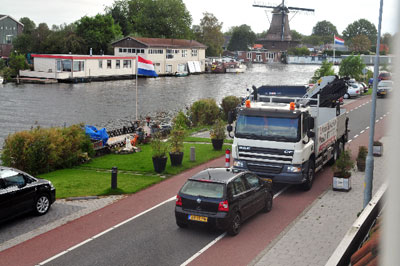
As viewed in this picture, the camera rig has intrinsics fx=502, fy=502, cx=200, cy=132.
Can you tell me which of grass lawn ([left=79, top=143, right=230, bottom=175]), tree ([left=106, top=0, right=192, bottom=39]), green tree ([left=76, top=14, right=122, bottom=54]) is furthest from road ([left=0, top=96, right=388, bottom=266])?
tree ([left=106, top=0, right=192, bottom=39])

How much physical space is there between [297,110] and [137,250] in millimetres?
7958

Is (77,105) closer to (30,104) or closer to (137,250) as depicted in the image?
(30,104)

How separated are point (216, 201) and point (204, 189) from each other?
532 millimetres

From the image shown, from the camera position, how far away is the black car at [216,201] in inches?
521

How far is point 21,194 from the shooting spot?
575 inches

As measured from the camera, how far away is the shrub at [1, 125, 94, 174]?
68.2 feet

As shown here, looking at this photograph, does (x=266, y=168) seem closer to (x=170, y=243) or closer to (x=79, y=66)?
(x=170, y=243)

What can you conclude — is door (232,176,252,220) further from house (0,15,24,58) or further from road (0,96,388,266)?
house (0,15,24,58)

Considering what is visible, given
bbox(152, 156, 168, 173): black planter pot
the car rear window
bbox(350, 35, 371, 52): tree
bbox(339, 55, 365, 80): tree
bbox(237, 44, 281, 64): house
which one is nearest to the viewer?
the car rear window

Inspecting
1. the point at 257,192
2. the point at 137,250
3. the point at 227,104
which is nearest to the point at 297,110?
the point at 257,192

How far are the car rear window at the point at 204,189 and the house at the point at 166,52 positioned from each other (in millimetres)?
85837

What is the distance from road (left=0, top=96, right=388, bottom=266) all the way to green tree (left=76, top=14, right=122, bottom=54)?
9908 centimetres

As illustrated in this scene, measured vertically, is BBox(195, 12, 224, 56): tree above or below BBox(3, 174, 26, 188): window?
above

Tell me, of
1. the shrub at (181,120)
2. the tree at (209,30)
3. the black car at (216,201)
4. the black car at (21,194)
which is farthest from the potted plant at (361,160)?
the tree at (209,30)
